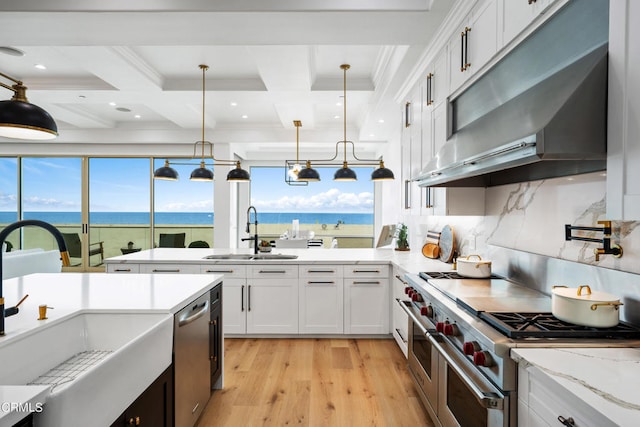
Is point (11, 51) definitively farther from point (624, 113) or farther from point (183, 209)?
point (624, 113)

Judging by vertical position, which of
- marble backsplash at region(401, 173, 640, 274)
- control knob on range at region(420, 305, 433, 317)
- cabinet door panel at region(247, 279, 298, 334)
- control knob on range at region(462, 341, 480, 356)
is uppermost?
marble backsplash at region(401, 173, 640, 274)

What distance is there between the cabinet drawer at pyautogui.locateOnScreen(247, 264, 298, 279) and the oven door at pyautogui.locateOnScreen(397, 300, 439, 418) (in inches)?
56.3

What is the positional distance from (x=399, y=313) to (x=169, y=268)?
236cm

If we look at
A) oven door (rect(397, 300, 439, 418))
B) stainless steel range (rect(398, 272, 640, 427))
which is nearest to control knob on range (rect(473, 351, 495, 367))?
stainless steel range (rect(398, 272, 640, 427))

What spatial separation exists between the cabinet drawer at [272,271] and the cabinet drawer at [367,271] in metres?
0.55

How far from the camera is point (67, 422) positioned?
3.03ft

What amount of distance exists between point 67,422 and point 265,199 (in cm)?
927

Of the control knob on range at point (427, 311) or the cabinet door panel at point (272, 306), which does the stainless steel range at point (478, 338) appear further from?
the cabinet door panel at point (272, 306)

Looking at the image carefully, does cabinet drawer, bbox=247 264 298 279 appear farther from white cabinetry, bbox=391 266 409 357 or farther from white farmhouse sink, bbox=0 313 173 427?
white farmhouse sink, bbox=0 313 173 427

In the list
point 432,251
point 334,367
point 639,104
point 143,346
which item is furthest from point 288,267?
point 639,104

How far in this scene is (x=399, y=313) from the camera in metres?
3.34

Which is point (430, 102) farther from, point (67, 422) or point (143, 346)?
point (67, 422)

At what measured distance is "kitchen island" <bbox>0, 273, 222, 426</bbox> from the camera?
3.17 feet

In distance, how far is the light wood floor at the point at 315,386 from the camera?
2.33m
